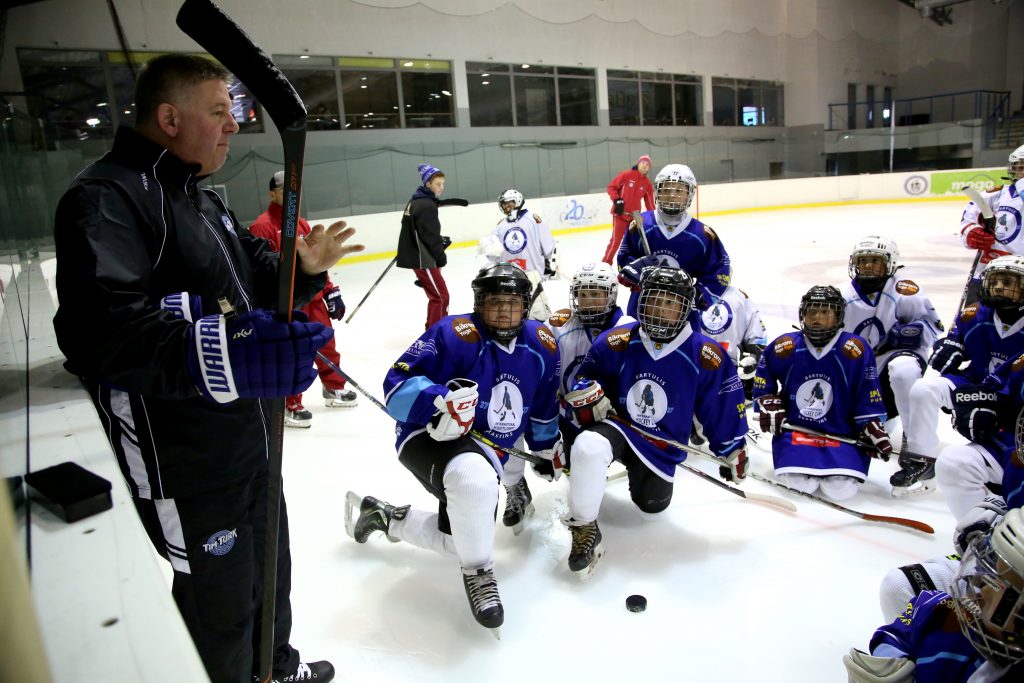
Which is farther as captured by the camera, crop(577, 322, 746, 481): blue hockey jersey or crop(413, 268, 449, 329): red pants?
crop(413, 268, 449, 329): red pants

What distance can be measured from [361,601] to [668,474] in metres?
1.19

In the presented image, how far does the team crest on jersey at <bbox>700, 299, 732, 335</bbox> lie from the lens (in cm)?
376

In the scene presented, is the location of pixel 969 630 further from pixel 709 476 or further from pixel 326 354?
pixel 326 354

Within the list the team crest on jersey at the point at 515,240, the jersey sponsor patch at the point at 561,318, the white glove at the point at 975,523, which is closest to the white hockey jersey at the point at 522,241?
the team crest on jersey at the point at 515,240

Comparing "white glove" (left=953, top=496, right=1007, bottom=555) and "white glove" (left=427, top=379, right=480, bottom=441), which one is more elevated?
"white glove" (left=427, top=379, right=480, bottom=441)

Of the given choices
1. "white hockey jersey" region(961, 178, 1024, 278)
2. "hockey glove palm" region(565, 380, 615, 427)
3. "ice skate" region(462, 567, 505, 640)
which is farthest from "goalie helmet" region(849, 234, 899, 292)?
"ice skate" region(462, 567, 505, 640)

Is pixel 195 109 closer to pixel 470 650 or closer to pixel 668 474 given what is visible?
pixel 470 650

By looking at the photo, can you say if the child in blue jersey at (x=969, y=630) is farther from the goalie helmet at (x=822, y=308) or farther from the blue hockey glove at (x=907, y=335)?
the blue hockey glove at (x=907, y=335)

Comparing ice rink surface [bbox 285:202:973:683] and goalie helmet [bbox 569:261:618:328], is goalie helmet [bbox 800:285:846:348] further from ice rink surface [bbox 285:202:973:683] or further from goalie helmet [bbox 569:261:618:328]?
goalie helmet [bbox 569:261:618:328]

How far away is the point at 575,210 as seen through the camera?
13.2 m

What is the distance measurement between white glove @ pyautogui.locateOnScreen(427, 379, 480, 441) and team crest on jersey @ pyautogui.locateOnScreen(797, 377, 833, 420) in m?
1.62

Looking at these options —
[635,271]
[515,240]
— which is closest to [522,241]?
[515,240]

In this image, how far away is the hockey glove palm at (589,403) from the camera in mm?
2420

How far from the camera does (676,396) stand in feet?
8.24
